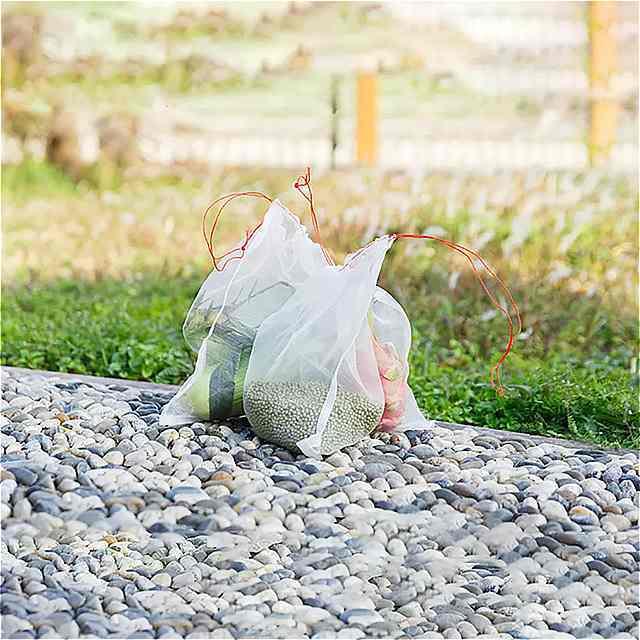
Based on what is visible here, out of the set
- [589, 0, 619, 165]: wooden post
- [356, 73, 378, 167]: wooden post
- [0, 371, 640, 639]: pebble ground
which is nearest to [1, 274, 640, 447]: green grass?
[0, 371, 640, 639]: pebble ground

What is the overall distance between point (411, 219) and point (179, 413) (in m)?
2.84

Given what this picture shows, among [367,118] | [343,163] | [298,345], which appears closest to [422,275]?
[298,345]

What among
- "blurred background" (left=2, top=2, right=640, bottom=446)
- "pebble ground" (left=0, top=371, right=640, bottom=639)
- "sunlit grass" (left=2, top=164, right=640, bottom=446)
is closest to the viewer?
"pebble ground" (left=0, top=371, right=640, bottom=639)

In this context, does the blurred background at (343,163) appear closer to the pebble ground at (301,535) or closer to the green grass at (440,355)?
the green grass at (440,355)

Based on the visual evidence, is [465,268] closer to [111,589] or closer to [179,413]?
[179,413]

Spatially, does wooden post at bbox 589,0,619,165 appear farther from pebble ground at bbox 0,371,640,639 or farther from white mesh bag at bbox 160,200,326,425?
pebble ground at bbox 0,371,640,639

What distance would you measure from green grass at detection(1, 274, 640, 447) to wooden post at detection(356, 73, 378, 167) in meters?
3.24

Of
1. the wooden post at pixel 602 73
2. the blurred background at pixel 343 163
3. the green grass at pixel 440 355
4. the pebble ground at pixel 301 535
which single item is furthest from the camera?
the wooden post at pixel 602 73

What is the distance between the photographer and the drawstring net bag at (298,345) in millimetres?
2887

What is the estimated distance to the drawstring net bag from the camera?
9.47 ft

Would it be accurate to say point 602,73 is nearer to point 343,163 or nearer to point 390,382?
point 343,163

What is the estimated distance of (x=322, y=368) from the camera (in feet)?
9.46

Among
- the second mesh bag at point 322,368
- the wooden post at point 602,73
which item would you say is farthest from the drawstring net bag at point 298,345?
the wooden post at point 602,73

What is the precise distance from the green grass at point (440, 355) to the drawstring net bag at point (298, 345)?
0.53m
